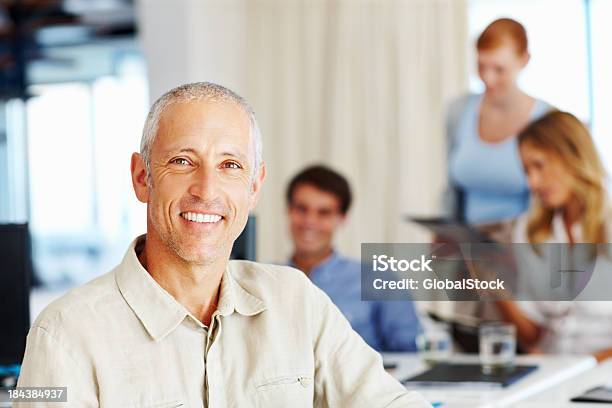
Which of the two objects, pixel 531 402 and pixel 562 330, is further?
pixel 562 330

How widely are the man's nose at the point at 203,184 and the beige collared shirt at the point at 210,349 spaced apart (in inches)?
5.7

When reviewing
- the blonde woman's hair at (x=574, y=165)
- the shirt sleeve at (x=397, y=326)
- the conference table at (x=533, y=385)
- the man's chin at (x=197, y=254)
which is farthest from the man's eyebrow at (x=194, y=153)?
the shirt sleeve at (x=397, y=326)

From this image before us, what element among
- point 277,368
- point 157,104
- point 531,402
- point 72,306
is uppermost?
point 157,104

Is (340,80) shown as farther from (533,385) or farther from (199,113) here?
(199,113)

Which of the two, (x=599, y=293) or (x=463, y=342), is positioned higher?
(x=599, y=293)

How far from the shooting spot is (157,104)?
1.45m

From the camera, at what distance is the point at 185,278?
4.81ft

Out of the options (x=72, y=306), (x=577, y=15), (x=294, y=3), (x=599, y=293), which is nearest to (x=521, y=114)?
(x=599, y=293)

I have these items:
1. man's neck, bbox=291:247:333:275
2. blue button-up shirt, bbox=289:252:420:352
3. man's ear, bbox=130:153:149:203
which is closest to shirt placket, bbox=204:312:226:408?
man's ear, bbox=130:153:149:203

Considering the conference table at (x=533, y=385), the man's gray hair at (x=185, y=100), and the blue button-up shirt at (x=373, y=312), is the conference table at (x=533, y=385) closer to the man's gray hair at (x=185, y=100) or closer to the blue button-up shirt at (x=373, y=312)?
the blue button-up shirt at (x=373, y=312)

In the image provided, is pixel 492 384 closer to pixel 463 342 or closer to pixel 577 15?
pixel 463 342

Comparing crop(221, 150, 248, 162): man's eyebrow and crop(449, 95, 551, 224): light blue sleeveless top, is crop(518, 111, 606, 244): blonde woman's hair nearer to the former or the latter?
crop(449, 95, 551, 224): light blue sleeveless top

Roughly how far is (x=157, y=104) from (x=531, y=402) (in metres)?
1.06

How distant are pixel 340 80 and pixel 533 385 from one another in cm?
248
